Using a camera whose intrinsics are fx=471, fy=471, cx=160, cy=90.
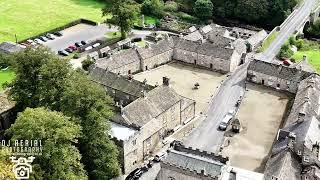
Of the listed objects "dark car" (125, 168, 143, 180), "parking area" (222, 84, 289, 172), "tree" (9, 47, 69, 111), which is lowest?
"dark car" (125, 168, 143, 180)

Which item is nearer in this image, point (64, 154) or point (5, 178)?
point (5, 178)

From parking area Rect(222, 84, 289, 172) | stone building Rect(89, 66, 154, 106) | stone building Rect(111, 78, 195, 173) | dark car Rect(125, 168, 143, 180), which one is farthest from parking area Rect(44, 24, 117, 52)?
dark car Rect(125, 168, 143, 180)

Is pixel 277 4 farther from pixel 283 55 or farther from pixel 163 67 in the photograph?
pixel 163 67

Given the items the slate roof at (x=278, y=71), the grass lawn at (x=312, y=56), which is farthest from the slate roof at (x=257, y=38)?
the slate roof at (x=278, y=71)

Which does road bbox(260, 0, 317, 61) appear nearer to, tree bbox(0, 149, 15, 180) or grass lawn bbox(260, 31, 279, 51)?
grass lawn bbox(260, 31, 279, 51)

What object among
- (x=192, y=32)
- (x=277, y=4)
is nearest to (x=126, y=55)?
(x=192, y=32)

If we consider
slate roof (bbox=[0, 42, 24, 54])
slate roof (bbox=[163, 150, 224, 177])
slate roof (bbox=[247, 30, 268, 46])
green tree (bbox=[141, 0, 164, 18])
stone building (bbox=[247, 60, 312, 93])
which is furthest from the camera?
green tree (bbox=[141, 0, 164, 18])
